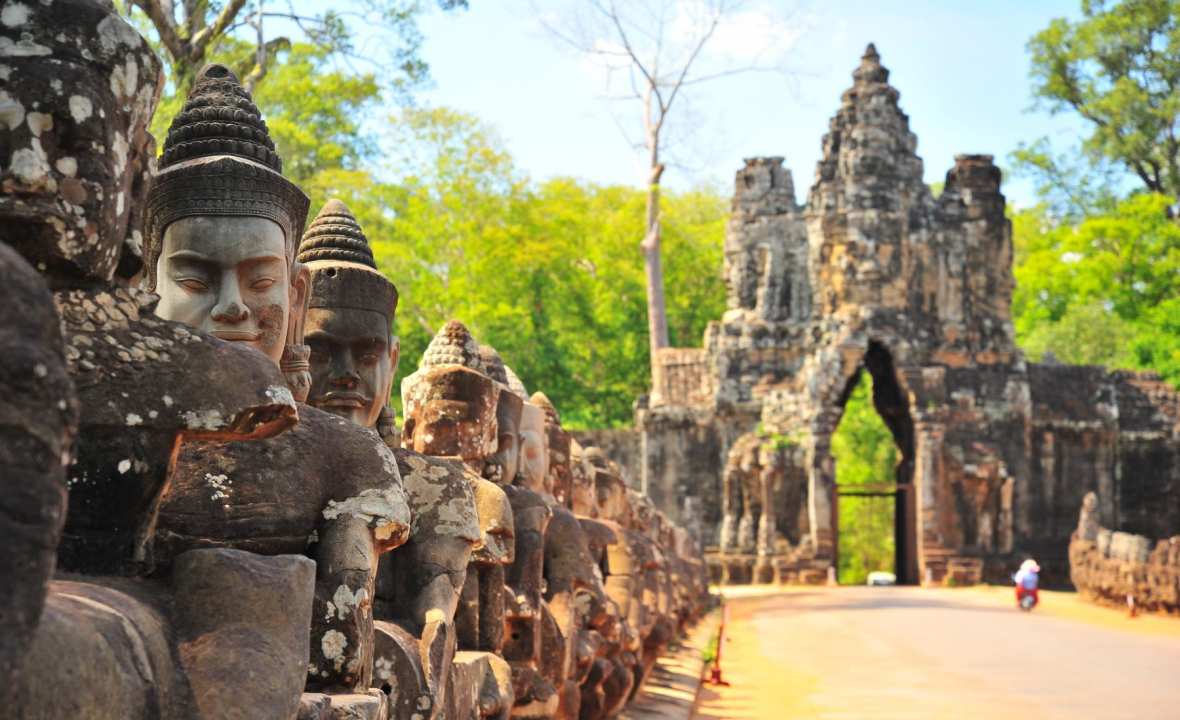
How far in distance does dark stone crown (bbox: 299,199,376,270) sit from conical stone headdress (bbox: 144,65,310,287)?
1.21m

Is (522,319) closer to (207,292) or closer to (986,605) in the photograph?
(986,605)

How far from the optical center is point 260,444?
320cm

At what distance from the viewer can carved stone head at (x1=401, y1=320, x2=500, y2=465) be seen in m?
5.96

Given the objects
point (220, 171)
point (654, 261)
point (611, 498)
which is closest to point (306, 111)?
point (654, 261)

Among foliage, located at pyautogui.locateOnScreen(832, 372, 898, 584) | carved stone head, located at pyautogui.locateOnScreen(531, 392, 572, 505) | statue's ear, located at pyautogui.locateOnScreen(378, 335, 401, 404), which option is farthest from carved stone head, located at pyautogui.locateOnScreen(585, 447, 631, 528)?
foliage, located at pyautogui.locateOnScreen(832, 372, 898, 584)

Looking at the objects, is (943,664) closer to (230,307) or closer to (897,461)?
(230,307)

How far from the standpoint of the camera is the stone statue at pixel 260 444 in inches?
121

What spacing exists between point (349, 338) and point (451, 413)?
0.99 meters

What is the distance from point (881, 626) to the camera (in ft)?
58.1

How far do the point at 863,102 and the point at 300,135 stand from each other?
11.3 metres

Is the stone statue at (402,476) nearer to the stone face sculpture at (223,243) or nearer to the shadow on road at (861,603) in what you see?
the stone face sculpture at (223,243)

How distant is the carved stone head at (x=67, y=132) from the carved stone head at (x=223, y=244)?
4.07 ft

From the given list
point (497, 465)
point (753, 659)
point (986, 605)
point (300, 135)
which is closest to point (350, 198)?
point (300, 135)

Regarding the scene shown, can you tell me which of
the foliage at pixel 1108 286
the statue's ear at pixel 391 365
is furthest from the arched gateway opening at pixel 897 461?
the statue's ear at pixel 391 365
